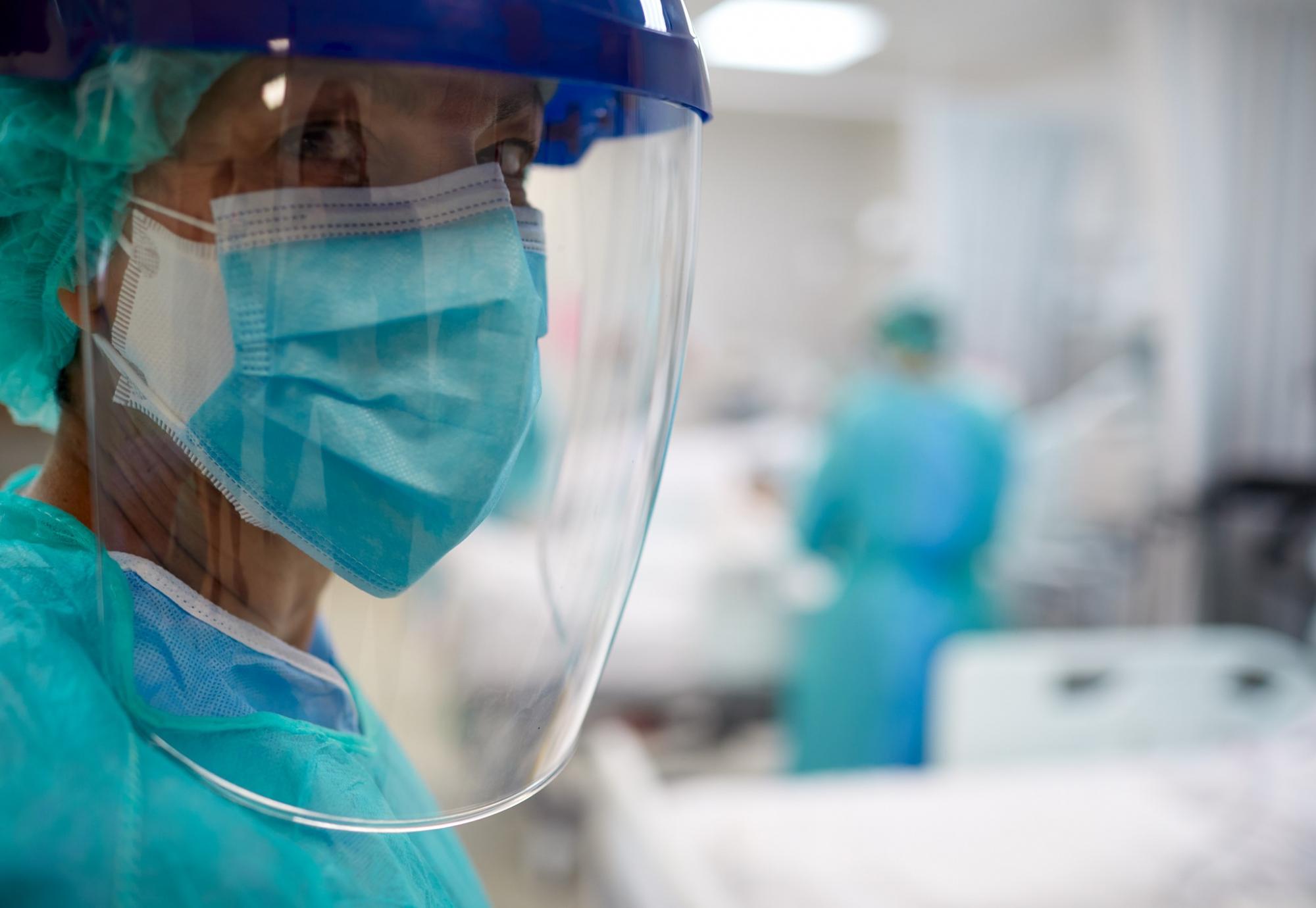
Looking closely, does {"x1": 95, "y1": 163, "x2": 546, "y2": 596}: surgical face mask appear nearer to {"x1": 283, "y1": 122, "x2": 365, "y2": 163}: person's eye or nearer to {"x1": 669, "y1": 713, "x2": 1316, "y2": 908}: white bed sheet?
{"x1": 283, "y1": 122, "x2": 365, "y2": 163}: person's eye

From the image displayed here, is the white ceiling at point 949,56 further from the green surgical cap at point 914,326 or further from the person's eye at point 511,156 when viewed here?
the person's eye at point 511,156

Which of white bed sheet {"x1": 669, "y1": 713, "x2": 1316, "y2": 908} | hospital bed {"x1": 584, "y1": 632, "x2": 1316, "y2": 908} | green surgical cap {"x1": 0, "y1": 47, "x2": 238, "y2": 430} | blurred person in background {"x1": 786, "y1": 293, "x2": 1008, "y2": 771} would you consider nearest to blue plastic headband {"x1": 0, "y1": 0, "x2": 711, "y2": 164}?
green surgical cap {"x1": 0, "y1": 47, "x2": 238, "y2": 430}

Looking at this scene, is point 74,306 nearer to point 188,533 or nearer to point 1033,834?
point 188,533

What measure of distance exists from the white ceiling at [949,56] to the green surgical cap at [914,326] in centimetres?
138

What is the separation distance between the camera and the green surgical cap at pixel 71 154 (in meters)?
0.41

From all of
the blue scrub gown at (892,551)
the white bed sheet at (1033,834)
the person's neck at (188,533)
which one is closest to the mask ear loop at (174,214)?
the person's neck at (188,533)

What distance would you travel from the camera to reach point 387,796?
524 mm

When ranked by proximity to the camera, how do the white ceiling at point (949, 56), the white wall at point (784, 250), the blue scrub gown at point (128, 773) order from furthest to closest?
1. the white wall at point (784, 250)
2. the white ceiling at point (949, 56)
3. the blue scrub gown at point (128, 773)

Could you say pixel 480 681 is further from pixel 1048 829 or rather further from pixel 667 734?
pixel 667 734

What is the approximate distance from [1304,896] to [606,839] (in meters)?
1.08

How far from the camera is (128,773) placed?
39 cm

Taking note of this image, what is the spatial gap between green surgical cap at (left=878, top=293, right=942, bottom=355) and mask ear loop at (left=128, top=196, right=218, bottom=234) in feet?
7.68

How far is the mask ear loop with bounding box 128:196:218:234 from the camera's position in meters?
0.42

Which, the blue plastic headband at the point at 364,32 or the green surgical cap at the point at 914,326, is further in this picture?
the green surgical cap at the point at 914,326
